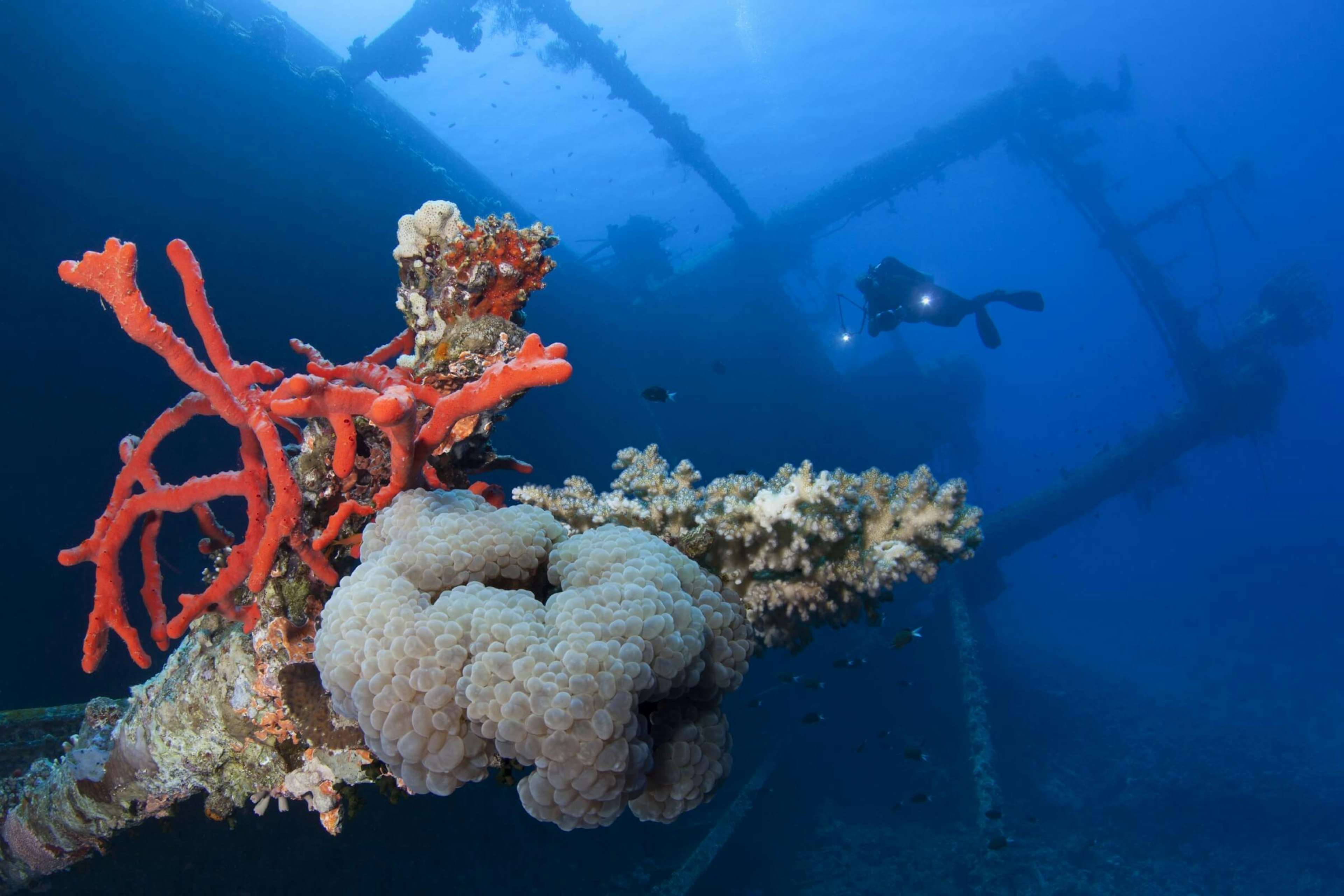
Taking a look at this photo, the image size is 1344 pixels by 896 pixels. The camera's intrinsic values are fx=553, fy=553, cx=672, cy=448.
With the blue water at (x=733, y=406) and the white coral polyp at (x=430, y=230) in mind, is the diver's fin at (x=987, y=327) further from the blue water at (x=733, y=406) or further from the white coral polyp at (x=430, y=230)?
the white coral polyp at (x=430, y=230)

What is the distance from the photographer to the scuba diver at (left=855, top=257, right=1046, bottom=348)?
12.9 metres

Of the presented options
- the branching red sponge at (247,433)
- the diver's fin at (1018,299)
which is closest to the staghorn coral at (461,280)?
the branching red sponge at (247,433)

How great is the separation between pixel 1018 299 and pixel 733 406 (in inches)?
420

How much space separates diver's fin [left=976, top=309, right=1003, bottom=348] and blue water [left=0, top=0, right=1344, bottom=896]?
7.47 m

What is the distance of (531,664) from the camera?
163 centimetres

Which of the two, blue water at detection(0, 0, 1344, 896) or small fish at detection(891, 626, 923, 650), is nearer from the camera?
small fish at detection(891, 626, 923, 650)

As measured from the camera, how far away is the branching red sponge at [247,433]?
1.79 metres

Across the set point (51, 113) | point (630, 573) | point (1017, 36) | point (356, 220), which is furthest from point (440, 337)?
point (1017, 36)

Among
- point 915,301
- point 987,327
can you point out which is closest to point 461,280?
point 915,301

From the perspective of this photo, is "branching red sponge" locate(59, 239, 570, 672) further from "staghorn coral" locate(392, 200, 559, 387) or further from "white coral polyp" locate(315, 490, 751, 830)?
"white coral polyp" locate(315, 490, 751, 830)

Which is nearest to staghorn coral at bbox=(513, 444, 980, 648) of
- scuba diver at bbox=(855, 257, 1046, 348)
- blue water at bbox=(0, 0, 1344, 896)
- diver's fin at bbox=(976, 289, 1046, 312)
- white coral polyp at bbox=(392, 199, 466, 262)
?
white coral polyp at bbox=(392, 199, 466, 262)

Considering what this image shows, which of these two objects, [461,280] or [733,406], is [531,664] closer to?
[461,280]

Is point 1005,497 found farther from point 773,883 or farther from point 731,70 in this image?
point 773,883

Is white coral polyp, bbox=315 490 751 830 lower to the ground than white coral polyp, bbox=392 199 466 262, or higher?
lower
